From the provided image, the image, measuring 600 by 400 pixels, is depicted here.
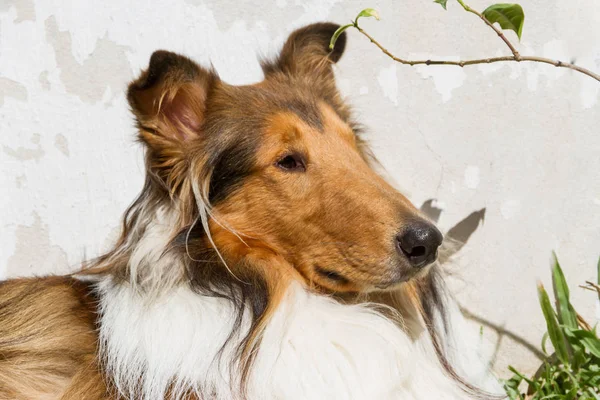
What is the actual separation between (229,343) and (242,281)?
0.25 m

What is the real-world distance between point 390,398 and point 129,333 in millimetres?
1046

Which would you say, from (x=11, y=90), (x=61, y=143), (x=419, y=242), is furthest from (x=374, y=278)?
(x=11, y=90)

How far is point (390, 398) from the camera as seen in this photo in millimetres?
2746

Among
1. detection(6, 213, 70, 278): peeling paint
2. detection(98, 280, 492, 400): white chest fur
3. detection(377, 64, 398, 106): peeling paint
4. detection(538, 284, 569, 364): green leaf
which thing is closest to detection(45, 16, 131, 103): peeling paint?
detection(6, 213, 70, 278): peeling paint

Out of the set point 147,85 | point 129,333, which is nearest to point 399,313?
point 129,333

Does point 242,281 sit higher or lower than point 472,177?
lower

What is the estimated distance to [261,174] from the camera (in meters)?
2.89

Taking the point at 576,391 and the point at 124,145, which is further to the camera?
the point at 124,145

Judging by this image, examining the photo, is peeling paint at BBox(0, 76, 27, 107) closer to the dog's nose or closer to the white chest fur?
the white chest fur

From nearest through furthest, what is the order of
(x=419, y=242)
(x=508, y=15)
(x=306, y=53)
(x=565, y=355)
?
(x=419, y=242) < (x=508, y=15) < (x=306, y=53) < (x=565, y=355)

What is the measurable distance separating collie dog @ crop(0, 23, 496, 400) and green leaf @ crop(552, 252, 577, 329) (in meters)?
0.79

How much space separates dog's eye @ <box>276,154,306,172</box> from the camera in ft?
9.52

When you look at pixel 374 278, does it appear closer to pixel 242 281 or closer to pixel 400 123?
pixel 242 281

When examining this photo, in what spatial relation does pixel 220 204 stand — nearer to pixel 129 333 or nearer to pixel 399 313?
pixel 129 333
